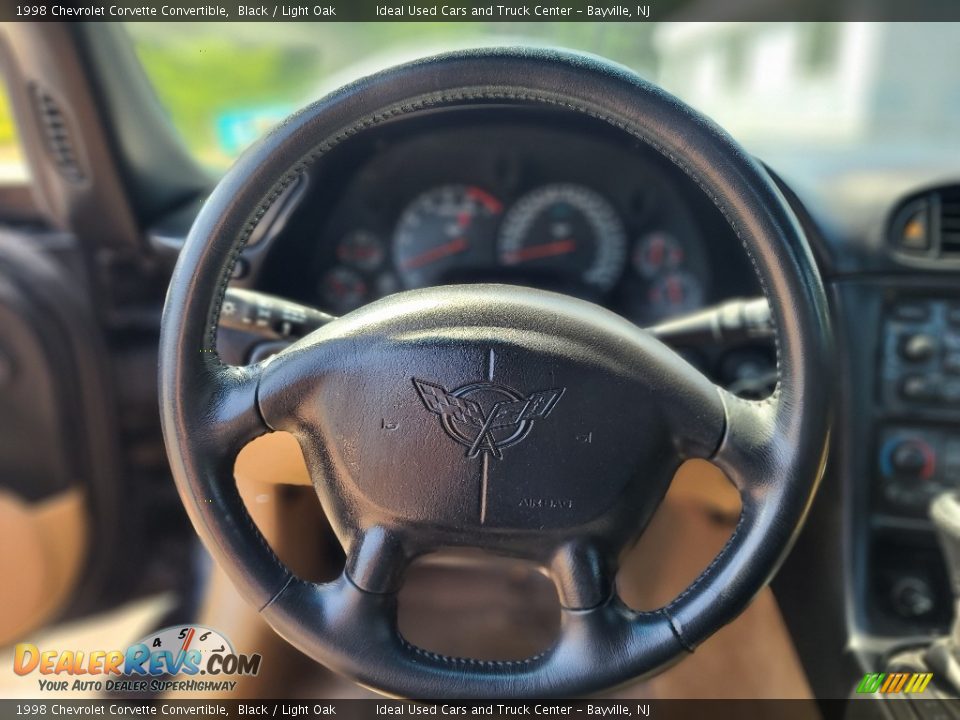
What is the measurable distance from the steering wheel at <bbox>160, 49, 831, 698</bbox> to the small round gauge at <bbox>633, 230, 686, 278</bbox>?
3.03 feet

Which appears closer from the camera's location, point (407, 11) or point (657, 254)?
point (407, 11)

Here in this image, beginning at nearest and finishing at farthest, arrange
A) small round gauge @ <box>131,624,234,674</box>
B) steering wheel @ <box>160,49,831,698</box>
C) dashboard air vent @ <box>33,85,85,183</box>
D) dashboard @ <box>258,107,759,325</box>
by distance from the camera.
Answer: steering wheel @ <box>160,49,831,698</box> < small round gauge @ <box>131,624,234,674</box> < dashboard air vent @ <box>33,85,85,183</box> < dashboard @ <box>258,107,759,325</box>

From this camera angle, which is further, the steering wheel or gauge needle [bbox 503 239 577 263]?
gauge needle [bbox 503 239 577 263]

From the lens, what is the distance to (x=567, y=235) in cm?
171

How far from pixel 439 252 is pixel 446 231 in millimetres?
45

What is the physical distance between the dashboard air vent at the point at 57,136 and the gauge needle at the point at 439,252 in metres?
0.65

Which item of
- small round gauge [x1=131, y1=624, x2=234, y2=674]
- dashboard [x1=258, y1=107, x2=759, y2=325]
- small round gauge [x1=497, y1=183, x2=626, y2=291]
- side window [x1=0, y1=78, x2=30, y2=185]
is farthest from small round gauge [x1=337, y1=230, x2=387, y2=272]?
small round gauge [x1=131, y1=624, x2=234, y2=674]

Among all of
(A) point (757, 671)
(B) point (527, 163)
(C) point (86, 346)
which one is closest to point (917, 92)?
(B) point (527, 163)

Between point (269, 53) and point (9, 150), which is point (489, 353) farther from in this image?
point (9, 150)

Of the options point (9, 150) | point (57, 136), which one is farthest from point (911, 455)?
point (9, 150)

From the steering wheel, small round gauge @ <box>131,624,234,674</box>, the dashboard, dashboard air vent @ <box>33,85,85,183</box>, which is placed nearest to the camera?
the steering wheel

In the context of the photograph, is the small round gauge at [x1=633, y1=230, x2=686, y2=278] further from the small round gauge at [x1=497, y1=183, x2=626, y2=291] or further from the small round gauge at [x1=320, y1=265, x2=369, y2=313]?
the small round gauge at [x1=320, y1=265, x2=369, y2=313]

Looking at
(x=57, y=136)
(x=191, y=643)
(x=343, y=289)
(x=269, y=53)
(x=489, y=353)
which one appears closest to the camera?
(x=489, y=353)

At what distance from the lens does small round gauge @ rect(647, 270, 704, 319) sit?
1687mm
